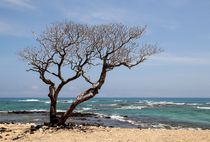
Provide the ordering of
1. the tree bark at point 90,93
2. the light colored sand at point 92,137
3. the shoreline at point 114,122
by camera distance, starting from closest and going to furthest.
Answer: the light colored sand at point 92,137, the tree bark at point 90,93, the shoreline at point 114,122

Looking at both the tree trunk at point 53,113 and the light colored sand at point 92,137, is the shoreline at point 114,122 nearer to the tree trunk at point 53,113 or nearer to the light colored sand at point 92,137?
the tree trunk at point 53,113

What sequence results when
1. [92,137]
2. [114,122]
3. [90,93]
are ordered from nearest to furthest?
[92,137], [90,93], [114,122]

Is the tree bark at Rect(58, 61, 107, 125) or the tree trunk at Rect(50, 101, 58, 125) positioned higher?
the tree bark at Rect(58, 61, 107, 125)

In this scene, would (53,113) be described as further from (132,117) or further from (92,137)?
(132,117)

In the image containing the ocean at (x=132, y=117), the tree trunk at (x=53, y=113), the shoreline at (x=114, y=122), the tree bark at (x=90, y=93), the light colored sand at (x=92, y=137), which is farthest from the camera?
the ocean at (x=132, y=117)

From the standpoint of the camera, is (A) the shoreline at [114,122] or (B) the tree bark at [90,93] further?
(A) the shoreline at [114,122]

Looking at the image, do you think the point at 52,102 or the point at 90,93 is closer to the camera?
the point at 90,93

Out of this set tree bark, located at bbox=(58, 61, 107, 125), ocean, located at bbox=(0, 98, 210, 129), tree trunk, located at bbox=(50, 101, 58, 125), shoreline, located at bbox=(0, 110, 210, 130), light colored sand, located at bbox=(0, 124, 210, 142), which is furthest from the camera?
ocean, located at bbox=(0, 98, 210, 129)

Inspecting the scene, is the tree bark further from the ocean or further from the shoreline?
the ocean

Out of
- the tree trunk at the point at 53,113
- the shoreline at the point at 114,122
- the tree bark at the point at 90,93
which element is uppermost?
the tree bark at the point at 90,93

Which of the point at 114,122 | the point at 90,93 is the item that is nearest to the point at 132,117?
the point at 114,122

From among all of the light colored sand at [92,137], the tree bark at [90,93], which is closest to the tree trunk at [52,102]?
the tree bark at [90,93]

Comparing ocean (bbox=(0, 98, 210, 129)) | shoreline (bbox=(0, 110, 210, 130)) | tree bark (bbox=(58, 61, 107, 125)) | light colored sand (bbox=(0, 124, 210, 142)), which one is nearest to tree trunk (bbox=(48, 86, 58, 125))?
tree bark (bbox=(58, 61, 107, 125))

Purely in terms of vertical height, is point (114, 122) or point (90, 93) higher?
point (90, 93)
